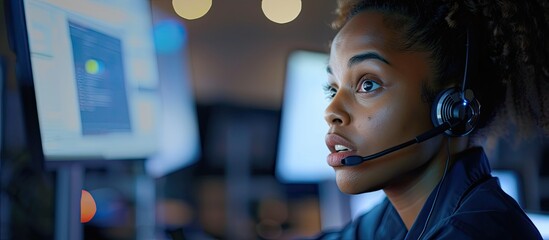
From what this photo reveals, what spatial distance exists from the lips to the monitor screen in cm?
34

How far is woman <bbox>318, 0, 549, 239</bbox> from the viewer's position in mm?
863

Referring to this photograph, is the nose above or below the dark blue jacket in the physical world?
above

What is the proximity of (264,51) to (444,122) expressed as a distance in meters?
2.80

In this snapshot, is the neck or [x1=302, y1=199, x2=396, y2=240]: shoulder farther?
[x1=302, y1=199, x2=396, y2=240]: shoulder

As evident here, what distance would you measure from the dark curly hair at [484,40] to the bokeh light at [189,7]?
5.15 feet

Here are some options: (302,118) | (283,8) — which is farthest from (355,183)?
(283,8)

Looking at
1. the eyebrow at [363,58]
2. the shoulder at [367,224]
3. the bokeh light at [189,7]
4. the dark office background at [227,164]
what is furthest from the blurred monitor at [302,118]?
the bokeh light at [189,7]

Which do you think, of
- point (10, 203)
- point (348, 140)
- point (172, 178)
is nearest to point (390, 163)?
point (348, 140)

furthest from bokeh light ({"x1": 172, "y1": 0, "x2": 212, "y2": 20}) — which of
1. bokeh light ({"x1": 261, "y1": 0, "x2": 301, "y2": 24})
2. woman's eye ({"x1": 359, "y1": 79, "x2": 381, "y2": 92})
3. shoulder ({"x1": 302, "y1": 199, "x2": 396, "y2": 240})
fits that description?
woman's eye ({"x1": 359, "y1": 79, "x2": 381, "y2": 92})

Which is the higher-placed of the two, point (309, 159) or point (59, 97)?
point (59, 97)

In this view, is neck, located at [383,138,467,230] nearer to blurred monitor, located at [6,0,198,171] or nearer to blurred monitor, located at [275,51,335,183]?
blurred monitor, located at [6,0,198,171]

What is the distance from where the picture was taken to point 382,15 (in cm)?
94

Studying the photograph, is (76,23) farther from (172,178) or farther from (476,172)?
(172,178)

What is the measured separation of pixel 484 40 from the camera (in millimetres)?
927
